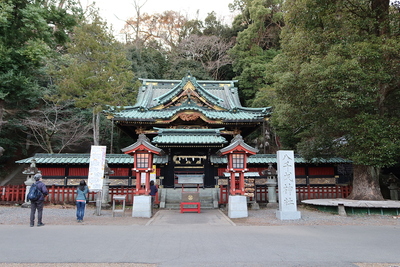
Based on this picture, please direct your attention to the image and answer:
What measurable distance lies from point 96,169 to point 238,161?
6.43 meters

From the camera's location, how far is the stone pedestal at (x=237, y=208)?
11617mm

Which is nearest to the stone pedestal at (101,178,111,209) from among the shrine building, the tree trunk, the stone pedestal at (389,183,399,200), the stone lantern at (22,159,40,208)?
the shrine building

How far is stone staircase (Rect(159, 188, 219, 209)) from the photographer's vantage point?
1509cm

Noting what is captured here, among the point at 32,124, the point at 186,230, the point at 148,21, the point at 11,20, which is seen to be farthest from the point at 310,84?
the point at 148,21

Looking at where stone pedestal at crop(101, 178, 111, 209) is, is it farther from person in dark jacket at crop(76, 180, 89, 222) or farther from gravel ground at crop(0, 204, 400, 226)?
person in dark jacket at crop(76, 180, 89, 222)

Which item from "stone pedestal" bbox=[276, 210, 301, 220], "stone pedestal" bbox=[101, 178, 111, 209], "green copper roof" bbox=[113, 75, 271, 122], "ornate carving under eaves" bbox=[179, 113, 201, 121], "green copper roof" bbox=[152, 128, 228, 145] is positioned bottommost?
"stone pedestal" bbox=[276, 210, 301, 220]

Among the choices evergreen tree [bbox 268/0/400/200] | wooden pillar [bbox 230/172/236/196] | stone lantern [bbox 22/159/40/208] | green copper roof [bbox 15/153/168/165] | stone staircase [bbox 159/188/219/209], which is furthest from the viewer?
green copper roof [bbox 15/153/168/165]

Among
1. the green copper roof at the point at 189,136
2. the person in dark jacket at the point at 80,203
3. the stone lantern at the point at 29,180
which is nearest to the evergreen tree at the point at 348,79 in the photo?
the green copper roof at the point at 189,136

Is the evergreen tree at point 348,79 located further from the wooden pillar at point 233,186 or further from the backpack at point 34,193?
the backpack at point 34,193

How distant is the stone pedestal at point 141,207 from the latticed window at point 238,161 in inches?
164

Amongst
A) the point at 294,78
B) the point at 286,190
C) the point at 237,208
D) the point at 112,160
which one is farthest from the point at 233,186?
the point at 112,160

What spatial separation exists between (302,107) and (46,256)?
12.3 metres

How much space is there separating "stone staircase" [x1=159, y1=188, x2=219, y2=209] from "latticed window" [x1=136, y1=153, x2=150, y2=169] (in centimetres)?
366

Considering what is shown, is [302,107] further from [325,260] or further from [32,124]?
[32,124]
